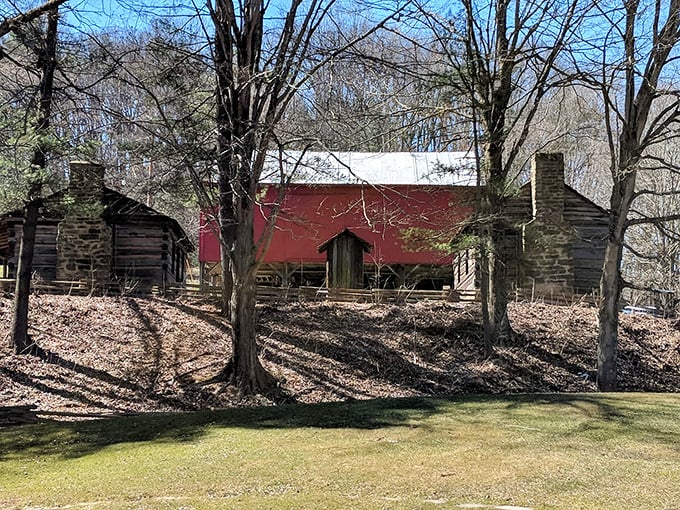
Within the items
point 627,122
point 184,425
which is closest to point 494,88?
point 627,122

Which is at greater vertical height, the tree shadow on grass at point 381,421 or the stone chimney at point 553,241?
the stone chimney at point 553,241

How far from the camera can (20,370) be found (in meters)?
11.9

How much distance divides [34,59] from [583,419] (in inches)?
450

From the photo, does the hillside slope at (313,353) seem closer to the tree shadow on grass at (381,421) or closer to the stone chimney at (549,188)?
the stone chimney at (549,188)

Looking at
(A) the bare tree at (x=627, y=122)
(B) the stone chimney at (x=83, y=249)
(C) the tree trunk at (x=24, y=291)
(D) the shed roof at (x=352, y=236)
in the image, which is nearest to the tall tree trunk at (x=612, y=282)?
(A) the bare tree at (x=627, y=122)

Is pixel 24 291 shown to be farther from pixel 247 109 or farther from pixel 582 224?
pixel 582 224

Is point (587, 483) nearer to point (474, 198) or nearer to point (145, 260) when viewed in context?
point (474, 198)

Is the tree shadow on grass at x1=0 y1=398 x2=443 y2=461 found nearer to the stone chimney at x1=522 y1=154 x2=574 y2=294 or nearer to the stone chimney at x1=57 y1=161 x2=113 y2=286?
the stone chimney at x1=57 y1=161 x2=113 y2=286

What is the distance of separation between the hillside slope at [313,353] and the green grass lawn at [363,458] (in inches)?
177

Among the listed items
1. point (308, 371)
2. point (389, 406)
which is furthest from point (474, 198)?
point (389, 406)

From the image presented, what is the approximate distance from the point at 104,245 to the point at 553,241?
13.3 meters

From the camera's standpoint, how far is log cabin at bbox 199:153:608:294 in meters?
Answer: 15.0

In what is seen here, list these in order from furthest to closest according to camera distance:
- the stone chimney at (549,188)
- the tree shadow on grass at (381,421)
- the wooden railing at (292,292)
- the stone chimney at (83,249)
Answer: the stone chimney at (549,188)
the stone chimney at (83,249)
the wooden railing at (292,292)
the tree shadow on grass at (381,421)

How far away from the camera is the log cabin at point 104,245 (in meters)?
17.9
